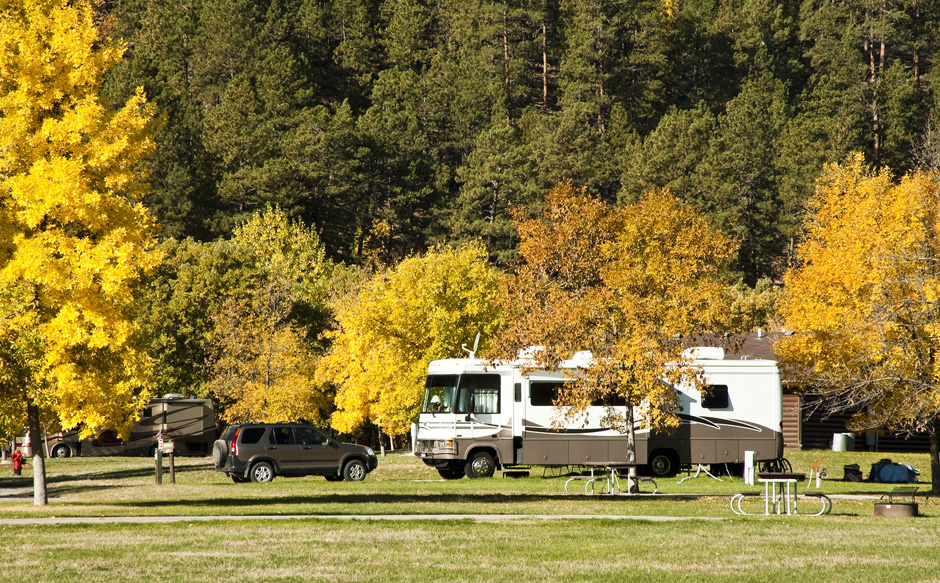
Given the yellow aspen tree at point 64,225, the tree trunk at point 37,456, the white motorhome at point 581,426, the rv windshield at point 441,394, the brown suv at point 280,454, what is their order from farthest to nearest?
the rv windshield at point 441,394
the white motorhome at point 581,426
the brown suv at point 280,454
the tree trunk at point 37,456
the yellow aspen tree at point 64,225

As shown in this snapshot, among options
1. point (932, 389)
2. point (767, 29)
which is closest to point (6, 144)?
point (932, 389)

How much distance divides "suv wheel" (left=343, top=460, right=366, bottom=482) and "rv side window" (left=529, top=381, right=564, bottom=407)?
5.17m

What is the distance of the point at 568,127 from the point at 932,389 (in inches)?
2531

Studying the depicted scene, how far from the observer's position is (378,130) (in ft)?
273

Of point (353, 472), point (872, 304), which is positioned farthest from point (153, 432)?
point (872, 304)

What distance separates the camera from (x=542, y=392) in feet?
97.7

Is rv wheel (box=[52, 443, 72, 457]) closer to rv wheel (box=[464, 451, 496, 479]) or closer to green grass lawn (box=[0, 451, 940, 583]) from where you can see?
green grass lawn (box=[0, 451, 940, 583])

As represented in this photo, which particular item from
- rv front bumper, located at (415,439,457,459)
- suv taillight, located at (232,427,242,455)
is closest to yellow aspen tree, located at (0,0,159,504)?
suv taillight, located at (232,427,242,455)

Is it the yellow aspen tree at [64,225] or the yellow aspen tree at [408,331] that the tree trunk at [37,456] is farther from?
the yellow aspen tree at [408,331]

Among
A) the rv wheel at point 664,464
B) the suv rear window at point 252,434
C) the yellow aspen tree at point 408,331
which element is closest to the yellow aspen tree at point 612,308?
the rv wheel at point 664,464

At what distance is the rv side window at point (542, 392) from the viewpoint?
97.6 feet

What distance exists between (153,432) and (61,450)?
393cm

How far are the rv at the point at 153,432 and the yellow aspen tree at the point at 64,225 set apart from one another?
25147 millimetres

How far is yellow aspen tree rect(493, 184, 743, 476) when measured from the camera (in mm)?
24969
